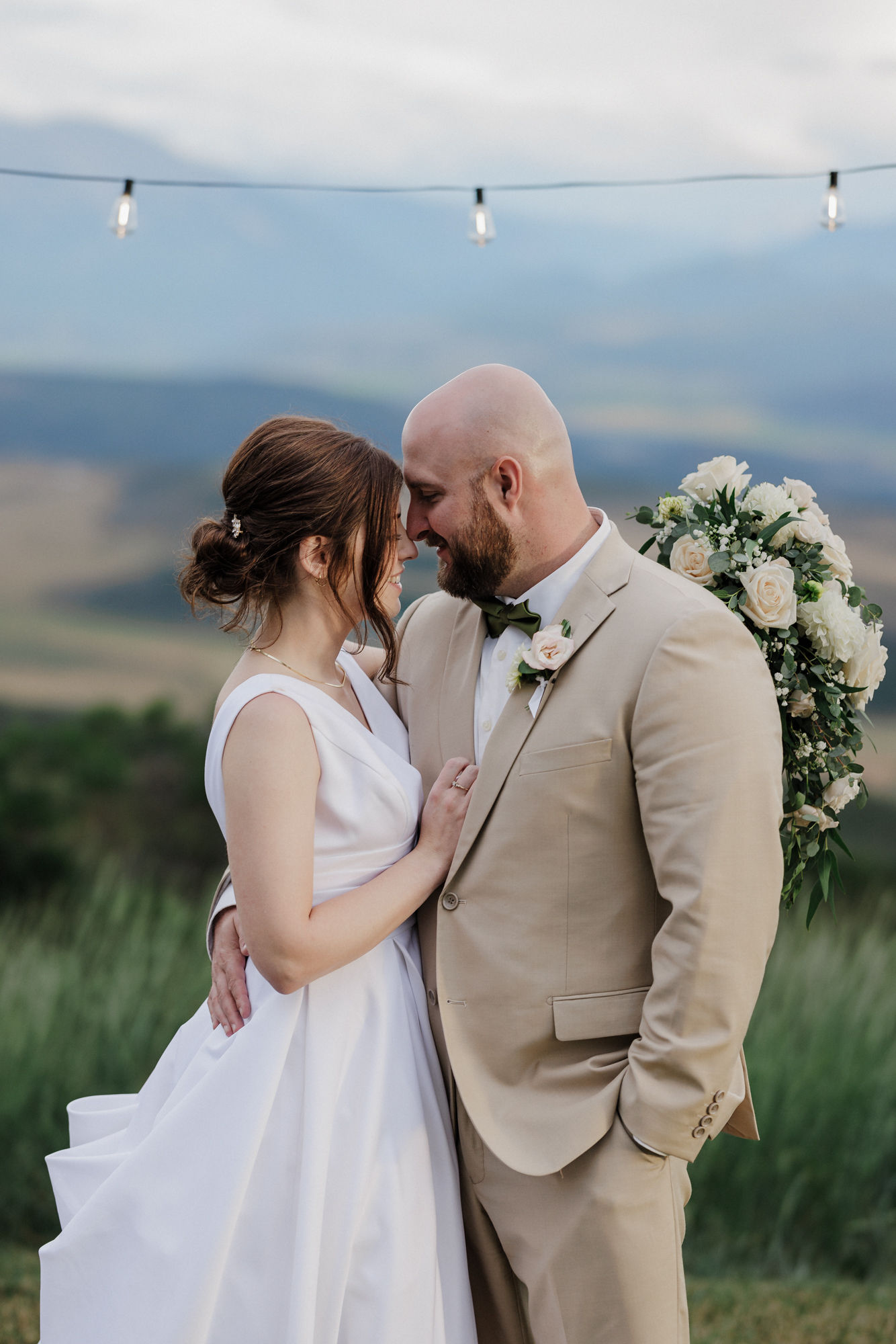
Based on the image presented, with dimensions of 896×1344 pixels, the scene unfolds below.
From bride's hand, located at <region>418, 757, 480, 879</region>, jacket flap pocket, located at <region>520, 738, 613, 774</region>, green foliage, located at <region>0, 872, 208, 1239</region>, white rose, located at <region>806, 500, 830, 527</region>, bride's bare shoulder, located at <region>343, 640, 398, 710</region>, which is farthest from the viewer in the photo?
green foliage, located at <region>0, 872, 208, 1239</region>

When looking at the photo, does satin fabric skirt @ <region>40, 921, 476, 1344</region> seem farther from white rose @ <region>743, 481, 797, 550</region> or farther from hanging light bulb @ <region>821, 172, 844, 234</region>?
hanging light bulb @ <region>821, 172, 844, 234</region>

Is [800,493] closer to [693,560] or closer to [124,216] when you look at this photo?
[693,560]

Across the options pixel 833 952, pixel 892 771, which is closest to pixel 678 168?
pixel 892 771

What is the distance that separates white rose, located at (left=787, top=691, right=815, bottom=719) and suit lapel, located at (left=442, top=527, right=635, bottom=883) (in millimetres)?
450

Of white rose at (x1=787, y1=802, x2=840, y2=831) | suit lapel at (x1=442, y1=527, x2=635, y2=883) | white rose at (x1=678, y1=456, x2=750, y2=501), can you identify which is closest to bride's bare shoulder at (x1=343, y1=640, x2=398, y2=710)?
suit lapel at (x1=442, y1=527, x2=635, y2=883)

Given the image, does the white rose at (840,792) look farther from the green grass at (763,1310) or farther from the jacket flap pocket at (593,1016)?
the green grass at (763,1310)

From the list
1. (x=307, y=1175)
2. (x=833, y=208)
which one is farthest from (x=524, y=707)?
(x=833, y=208)

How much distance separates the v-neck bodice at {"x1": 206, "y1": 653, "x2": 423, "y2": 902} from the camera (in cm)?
216

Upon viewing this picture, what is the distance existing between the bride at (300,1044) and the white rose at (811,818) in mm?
710

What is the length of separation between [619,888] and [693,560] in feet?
2.35

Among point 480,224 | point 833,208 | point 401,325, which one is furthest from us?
point 401,325

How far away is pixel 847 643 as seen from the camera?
89.9 inches

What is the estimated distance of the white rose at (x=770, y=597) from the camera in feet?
7.38

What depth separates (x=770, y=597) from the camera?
7.40 ft
